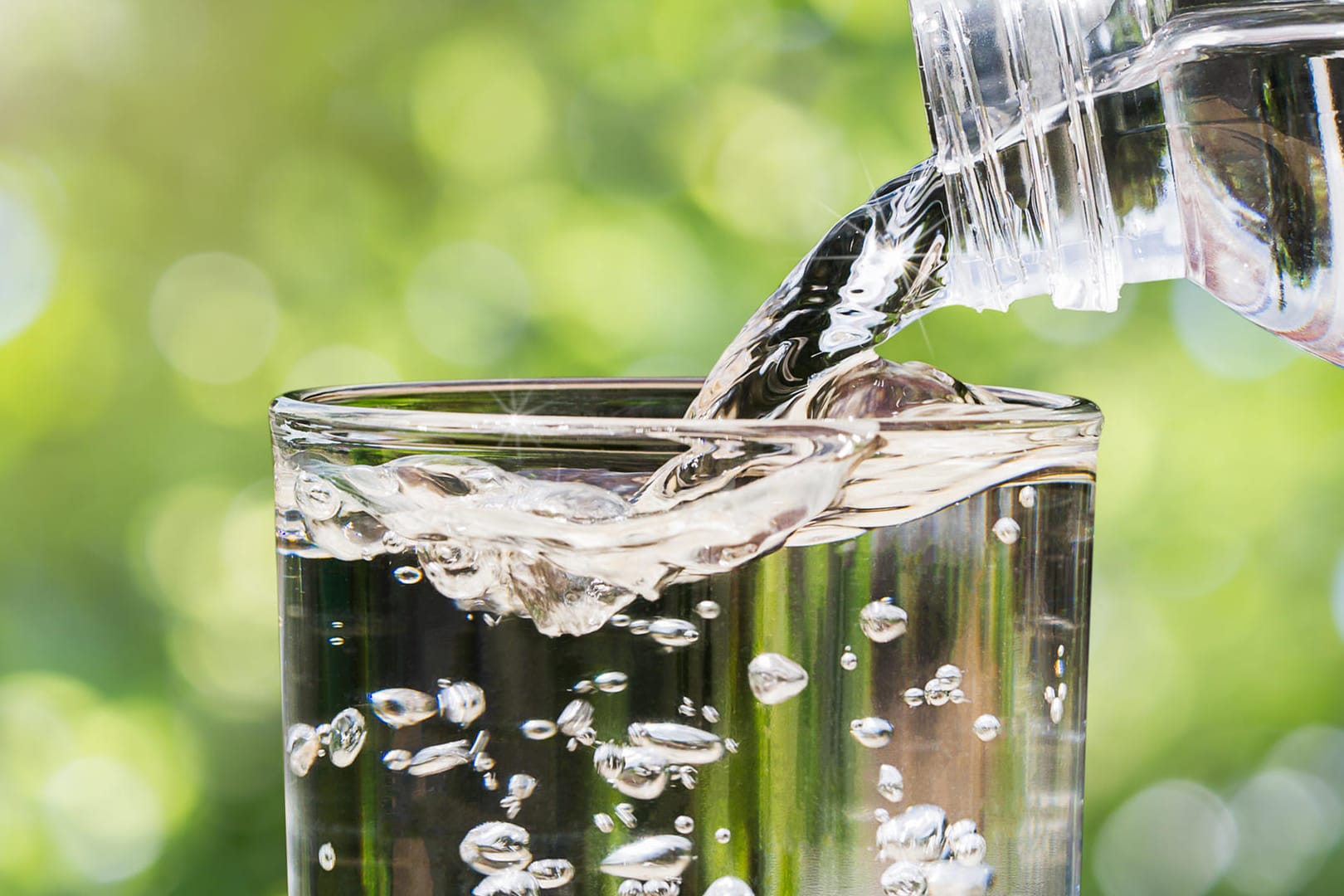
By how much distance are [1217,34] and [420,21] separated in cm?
64

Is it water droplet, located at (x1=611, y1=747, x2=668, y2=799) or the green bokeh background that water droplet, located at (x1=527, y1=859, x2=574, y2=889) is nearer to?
water droplet, located at (x1=611, y1=747, x2=668, y2=799)

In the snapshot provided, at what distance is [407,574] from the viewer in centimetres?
30

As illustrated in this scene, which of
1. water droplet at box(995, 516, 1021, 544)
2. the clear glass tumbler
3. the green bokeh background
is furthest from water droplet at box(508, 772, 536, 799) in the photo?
the green bokeh background

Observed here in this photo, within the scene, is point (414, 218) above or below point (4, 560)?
above

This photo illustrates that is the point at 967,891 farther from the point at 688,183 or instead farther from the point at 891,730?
the point at 688,183

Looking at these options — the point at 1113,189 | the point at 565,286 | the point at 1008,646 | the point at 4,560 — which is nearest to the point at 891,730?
the point at 1008,646

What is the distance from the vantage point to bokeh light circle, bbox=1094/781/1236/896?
35.5 inches

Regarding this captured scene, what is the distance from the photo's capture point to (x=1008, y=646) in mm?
297

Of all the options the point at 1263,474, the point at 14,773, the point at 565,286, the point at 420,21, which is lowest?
the point at 14,773

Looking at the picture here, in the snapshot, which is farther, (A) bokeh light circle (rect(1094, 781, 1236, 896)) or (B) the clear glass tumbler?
(A) bokeh light circle (rect(1094, 781, 1236, 896))

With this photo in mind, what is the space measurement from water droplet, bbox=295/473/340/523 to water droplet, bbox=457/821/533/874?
79 millimetres

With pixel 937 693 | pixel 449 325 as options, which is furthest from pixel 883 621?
pixel 449 325

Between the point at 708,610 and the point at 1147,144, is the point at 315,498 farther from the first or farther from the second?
the point at 1147,144

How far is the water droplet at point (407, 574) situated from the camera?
0.30 m
